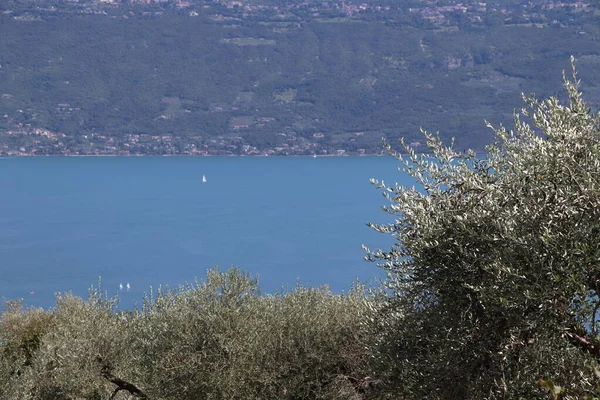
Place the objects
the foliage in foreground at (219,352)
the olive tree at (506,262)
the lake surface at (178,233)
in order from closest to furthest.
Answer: the olive tree at (506,262) → the foliage in foreground at (219,352) → the lake surface at (178,233)

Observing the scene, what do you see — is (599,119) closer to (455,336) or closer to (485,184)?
(485,184)

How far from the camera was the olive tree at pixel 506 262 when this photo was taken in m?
6.86

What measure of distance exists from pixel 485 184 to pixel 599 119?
3.90ft

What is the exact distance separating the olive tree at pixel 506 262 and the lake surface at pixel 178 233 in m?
43.7

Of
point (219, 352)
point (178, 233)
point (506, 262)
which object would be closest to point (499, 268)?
point (506, 262)

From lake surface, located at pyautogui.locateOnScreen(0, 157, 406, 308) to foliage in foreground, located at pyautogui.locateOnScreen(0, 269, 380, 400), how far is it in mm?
36112

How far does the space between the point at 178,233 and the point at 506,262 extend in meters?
109

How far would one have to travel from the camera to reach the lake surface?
8544 centimetres

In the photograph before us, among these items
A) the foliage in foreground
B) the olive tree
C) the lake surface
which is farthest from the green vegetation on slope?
the lake surface

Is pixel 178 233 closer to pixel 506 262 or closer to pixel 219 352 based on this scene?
pixel 219 352

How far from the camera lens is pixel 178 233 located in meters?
114

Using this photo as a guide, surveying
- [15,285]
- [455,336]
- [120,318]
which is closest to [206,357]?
[120,318]

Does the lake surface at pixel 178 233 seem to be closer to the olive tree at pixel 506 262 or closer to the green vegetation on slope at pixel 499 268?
the green vegetation on slope at pixel 499 268

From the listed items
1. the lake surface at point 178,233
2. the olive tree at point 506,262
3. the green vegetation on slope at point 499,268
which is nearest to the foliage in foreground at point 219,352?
the green vegetation on slope at point 499,268
